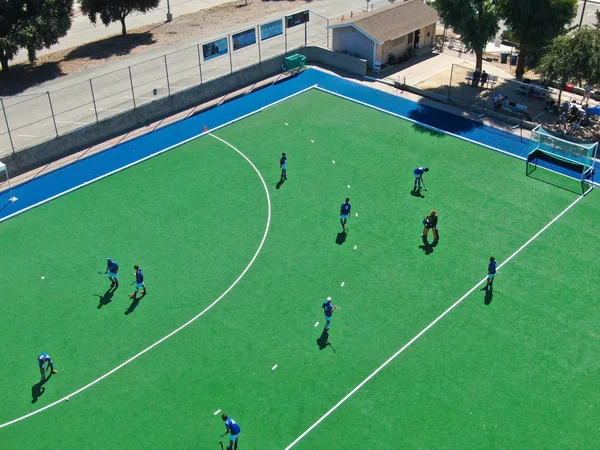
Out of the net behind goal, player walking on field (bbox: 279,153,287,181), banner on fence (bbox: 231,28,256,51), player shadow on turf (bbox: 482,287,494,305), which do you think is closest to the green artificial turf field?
player shadow on turf (bbox: 482,287,494,305)

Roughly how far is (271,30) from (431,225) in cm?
2468

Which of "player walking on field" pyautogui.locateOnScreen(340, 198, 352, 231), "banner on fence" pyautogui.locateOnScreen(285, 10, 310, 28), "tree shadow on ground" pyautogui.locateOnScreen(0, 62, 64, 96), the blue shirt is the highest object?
"banner on fence" pyautogui.locateOnScreen(285, 10, 310, 28)

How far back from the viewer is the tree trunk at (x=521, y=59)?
44.7 metres

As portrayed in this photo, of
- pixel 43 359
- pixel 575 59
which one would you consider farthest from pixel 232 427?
pixel 575 59

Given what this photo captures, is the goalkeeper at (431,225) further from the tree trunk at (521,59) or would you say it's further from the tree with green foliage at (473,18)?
the tree trunk at (521,59)

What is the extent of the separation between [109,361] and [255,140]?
18.2 metres

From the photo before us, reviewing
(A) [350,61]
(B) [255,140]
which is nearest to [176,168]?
(B) [255,140]

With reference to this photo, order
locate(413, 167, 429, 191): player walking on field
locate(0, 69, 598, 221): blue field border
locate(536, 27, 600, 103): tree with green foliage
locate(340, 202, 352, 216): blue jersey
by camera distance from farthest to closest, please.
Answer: locate(536, 27, 600, 103): tree with green foliage < locate(0, 69, 598, 221): blue field border < locate(413, 167, 429, 191): player walking on field < locate(340, 202, 352, 216): blue jersey

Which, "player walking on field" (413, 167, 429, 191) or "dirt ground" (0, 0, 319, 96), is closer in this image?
"player walking on field" (413, 167, 429, 191)

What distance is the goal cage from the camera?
36062mm

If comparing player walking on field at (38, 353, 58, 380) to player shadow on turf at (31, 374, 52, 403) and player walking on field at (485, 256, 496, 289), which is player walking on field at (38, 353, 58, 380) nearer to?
player shadow on turf at (31, 374, 52, 403)

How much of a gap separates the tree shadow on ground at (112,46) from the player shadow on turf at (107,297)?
27892mm

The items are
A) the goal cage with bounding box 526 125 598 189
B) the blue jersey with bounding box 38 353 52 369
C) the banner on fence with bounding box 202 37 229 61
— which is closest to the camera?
the blue jersey with bounding box 38 353 52 369

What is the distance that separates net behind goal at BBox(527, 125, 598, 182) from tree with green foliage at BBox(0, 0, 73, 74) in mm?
31780
